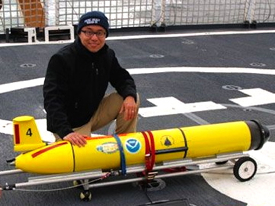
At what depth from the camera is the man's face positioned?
2.85 metres

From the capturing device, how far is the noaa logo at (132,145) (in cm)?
286

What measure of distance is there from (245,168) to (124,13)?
19.5ft

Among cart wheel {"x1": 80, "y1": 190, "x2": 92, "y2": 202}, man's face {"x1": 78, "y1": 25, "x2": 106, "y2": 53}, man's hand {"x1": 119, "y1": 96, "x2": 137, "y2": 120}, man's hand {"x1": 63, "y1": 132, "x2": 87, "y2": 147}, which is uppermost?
man's face {"x1": 78, "y1": 25, "x2": 106, "y2": 53}

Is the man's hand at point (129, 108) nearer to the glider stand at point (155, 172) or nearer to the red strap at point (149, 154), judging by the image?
the red strap at point (149, 154)

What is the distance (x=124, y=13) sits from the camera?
8.60 meters

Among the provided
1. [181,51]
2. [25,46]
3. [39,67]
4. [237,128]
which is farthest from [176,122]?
[25,46]

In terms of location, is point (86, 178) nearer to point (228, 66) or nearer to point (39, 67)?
point (39, 67)

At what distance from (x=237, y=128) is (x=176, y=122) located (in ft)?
3.76

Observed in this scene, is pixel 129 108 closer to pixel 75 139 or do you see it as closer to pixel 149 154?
pixel 149 154

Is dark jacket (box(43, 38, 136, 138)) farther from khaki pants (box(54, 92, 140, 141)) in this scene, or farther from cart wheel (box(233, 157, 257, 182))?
cart wheel (box(233, 157, 257, 182))

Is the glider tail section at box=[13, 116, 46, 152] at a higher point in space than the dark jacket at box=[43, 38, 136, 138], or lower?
lower

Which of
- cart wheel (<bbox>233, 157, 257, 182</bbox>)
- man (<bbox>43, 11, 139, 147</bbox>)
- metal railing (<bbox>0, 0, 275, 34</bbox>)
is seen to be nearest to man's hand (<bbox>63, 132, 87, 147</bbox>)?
man (<bbox>43, 11, 139, 147</bbox>)

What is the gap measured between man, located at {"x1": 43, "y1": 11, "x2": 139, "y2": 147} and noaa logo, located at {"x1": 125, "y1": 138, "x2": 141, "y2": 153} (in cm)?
25

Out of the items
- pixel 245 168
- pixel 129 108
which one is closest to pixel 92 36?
pixel 129 108
